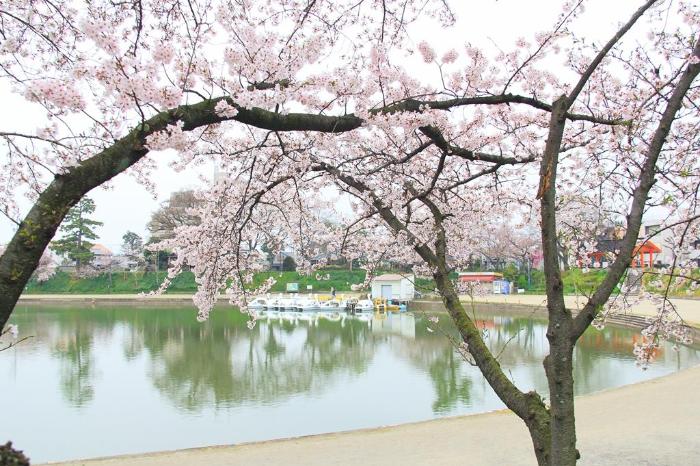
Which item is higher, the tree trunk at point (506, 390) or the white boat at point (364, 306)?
the tree trunk at point (506, 390)

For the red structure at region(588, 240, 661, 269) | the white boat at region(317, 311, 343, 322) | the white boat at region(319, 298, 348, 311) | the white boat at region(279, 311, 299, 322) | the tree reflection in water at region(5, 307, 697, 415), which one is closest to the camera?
the red structure at region(588, 240, 661, 269)

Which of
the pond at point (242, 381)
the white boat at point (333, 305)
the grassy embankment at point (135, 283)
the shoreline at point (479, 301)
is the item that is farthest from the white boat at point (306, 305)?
the pond at point (242, 381)

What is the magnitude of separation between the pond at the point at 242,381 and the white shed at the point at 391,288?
29.2 ft

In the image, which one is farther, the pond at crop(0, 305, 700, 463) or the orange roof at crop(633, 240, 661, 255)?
the pond at crop(0, 305, 700, 463)

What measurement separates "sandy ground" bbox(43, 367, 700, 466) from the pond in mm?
1172

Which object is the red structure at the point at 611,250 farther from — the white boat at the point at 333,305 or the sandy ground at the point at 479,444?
the white boat at the point at 333,305

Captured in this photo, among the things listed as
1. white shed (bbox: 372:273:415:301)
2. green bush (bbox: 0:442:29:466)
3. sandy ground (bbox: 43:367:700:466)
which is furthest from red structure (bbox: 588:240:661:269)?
white shed (bbox: 372:273:415:301)

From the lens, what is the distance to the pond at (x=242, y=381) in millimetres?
7043

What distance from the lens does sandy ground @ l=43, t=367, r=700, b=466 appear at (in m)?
4.61

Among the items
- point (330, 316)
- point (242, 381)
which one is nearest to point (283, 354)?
point (242, 381)

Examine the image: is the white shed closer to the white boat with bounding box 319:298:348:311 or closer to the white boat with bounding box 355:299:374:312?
the white boat with bounding box 319:298:348:311

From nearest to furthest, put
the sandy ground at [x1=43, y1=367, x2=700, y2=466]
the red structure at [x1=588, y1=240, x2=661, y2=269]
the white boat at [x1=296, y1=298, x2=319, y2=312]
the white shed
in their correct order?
1. the red structure at [x1=588, y1=240, x2=661, y2=269]
2. the sandy ground at [x1=43, y1=367, x2=700, y2=466]
3. the white boat at [x1=296, y1=298, x2=319, y2=312]
4. the white shed

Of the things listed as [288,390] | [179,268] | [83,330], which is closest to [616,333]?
[288,390]

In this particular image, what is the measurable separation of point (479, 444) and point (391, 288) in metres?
21.2
